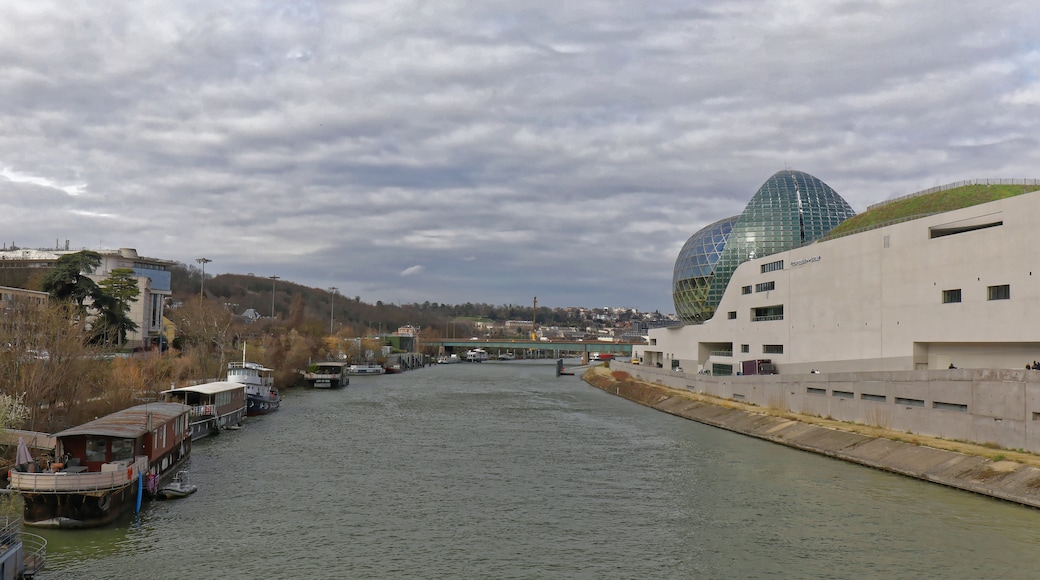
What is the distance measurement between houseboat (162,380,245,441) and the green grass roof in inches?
2093

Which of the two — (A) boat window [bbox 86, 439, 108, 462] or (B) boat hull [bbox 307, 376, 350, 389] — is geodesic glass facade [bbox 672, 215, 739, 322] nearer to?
(B) boat hull [bbox 307, 376, 350, 389]

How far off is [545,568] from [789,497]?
1525cm

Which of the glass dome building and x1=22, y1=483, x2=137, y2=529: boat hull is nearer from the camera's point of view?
x1=22, y1=483, x2=137, y2=529: boat hull

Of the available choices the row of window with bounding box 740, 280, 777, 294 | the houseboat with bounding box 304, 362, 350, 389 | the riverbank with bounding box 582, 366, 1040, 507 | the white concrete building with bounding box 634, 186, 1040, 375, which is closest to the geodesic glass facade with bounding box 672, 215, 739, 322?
the row of window with bounding box 740, 280, 777, 294

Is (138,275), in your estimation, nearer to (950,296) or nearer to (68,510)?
(68,510)

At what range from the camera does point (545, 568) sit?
24141 millimetres

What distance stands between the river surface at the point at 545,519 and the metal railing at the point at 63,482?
1.56 metres

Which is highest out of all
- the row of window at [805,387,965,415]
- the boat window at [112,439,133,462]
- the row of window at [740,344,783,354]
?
the row of window at [740,344,783,354]

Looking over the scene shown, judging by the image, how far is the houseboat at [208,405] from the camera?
174 feet

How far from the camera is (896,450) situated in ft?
134

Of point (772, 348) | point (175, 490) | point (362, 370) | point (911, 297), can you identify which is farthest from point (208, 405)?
point (362, 370)

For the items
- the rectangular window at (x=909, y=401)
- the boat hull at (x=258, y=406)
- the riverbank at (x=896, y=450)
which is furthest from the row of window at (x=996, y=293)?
the boat hull at (x=258, y=406)

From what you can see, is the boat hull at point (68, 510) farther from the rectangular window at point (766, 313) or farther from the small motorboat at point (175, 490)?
the rectangular window at point (766, 313)

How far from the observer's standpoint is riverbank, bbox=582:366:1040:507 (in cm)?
3306
